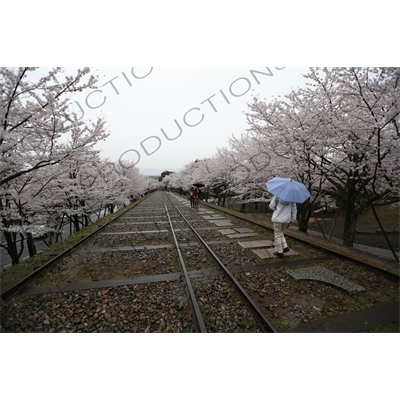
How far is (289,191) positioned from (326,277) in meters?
1.83

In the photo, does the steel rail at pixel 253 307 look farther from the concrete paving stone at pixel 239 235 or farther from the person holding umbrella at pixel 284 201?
the concrete paving stone at pixel 239 235

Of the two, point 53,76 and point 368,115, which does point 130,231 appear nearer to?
point 53,76

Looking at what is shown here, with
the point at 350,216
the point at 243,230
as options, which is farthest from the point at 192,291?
the point at 350,216

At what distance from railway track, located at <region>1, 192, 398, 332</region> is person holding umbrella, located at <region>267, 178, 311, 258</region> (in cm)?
48

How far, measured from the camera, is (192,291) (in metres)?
3.18

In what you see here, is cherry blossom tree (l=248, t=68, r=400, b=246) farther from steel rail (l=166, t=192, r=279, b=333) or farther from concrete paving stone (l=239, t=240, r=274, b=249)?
steel rail (l=166, t=192, r=279, b=333)

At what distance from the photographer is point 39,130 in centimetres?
480

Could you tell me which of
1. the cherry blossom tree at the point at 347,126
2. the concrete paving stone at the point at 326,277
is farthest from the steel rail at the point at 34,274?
the cherry blossom tree at the point at 347,126

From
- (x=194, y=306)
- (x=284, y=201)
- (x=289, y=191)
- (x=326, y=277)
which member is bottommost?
(x=326, y=277)

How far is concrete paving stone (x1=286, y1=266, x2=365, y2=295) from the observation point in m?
3.26

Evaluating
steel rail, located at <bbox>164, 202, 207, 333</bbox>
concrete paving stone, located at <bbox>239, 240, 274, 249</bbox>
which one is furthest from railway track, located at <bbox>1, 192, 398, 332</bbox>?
concrete paving stone, located at <bbox>239, 240, 274, 249</bbox>

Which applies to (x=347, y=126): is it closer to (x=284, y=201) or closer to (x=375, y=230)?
(x=284, y=201)

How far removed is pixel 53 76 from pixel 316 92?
804cm

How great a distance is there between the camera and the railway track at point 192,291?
8.67ft
